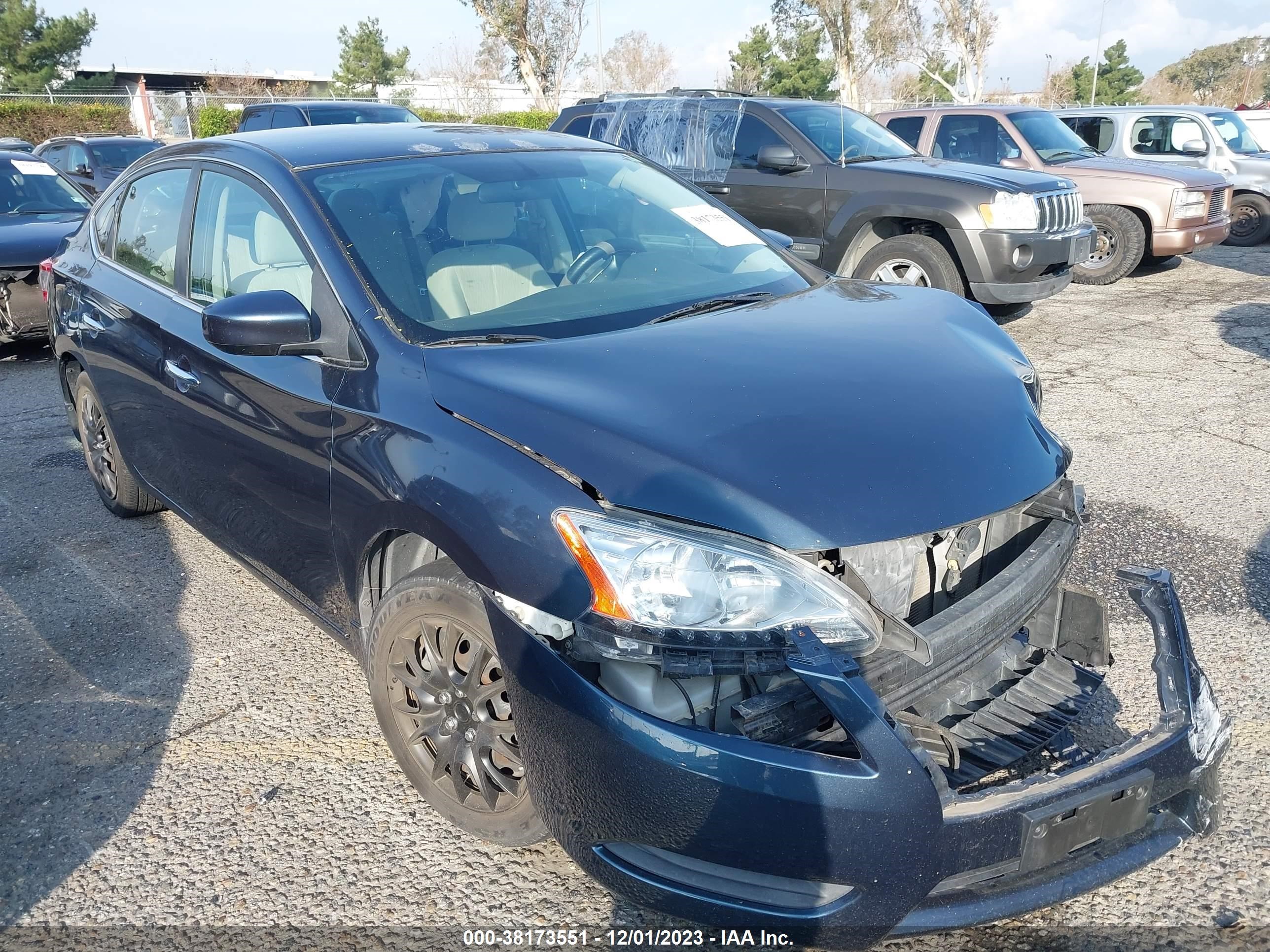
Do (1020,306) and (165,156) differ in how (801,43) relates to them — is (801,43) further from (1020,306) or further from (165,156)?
(165,156)

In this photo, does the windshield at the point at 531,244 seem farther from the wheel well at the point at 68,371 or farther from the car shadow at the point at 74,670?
the wheel well at the point at 68,371

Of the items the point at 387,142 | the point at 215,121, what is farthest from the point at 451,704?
the point at 215,121

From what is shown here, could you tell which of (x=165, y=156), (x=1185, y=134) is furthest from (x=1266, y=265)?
(x=165, y=156)

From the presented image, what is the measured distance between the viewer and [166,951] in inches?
91.8

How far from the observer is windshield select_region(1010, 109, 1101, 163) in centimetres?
1068

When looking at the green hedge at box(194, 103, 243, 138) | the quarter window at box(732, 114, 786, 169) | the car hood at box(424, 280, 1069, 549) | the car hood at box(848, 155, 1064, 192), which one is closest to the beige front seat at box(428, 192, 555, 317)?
the car hood at box(424, 280, 1069, 549)

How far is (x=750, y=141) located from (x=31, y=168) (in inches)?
269

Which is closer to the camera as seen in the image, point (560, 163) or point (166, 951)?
point (166, 951)

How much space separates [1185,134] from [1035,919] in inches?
502

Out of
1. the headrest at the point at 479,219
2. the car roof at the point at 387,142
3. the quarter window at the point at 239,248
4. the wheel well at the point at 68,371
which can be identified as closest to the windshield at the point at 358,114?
the wheel well at the point at 68,371

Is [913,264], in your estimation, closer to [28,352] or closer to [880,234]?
[880,234]

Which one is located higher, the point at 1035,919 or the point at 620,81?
the point at 620,81

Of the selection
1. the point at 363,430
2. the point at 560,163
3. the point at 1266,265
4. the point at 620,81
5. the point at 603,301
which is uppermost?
the point at 620,81

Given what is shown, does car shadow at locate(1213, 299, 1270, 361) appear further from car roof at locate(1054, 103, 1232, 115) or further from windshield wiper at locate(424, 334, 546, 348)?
windshield wiper at locate(424, 334, 546, 348)
